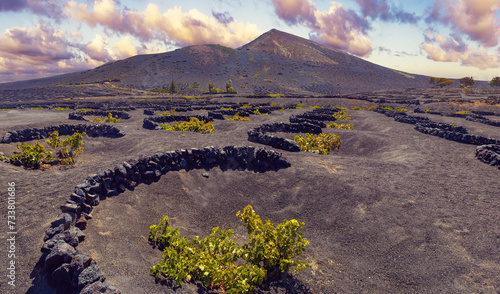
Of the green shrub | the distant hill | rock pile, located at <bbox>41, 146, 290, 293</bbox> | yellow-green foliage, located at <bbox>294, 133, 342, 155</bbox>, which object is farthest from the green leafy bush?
the distant hill

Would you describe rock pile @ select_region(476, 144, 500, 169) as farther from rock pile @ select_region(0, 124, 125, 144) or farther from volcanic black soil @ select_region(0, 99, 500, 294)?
rock pile @ select_region(0, 124, 125, 144)

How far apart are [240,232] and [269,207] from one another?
1754 mm

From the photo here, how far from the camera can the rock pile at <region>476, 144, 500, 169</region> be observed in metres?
11.9

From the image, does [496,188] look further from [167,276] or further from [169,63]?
[169,63]

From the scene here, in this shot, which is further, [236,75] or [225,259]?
[236,75]

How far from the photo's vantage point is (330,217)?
8445 millimetres

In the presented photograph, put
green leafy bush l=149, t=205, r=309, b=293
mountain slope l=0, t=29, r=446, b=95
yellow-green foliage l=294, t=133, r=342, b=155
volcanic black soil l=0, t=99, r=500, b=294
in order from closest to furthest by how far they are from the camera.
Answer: green leafy bush l=149, t=205, r=309, b=293 < volcanic black soil l=0, t=99, r=500, b=294 < yellow-green foliage l=294, t=133, r=342, b=155 < mountain slope l=0, t=29, r=446, b=95

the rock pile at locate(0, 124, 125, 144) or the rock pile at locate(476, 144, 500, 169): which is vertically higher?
the rock pile at locate(0, 124, 125, 144)

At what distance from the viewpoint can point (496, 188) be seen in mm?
9414

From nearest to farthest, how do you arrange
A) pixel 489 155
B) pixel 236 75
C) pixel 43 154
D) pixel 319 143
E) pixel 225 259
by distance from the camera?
pixel 225 259, pixel 43 154, pixel 489 155, pixel 319 143, pixel 236 75

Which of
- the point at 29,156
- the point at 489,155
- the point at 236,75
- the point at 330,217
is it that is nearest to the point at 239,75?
the point at 236,75

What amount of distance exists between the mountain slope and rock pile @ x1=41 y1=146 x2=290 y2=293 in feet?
312

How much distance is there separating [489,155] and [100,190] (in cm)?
1891

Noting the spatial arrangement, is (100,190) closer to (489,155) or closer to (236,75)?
(489,155)
